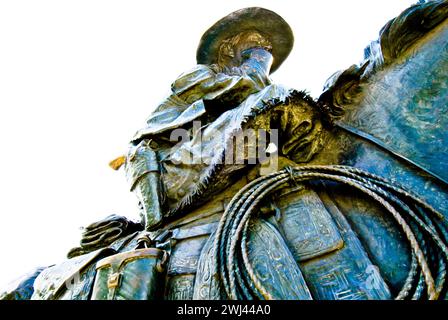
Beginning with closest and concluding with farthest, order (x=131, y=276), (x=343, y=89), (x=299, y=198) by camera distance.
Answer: (x=131, y=276), (x=299, y=198), (x=343, y=89)

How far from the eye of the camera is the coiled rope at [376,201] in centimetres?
190

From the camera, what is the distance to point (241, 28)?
4535 mm

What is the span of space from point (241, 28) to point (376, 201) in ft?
9.09

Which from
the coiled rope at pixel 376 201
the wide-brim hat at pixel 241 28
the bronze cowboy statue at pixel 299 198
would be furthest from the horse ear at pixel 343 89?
the wide-brim hat at pixel 241 28

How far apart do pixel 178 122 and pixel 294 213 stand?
1.29m

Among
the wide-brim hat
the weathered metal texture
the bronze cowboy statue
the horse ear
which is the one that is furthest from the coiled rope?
the wide-brim hat

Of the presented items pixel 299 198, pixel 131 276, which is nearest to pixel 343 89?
pixel 299 198

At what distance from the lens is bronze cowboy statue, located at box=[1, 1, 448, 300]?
210 centimetres

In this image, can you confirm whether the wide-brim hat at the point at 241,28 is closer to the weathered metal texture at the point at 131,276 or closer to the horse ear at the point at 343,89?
the horse ear at the point at 343,89

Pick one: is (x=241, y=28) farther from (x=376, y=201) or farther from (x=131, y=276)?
(x=131, y=276)

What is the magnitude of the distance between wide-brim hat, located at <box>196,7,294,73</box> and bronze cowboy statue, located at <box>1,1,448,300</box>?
1379mm

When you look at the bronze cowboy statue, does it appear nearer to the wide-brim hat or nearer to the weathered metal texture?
the weathered metal texture

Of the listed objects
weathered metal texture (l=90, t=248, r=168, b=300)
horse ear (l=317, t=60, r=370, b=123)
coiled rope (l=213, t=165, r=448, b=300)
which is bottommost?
weathered metal texture (l=90, t=248, r=168, b=300)
